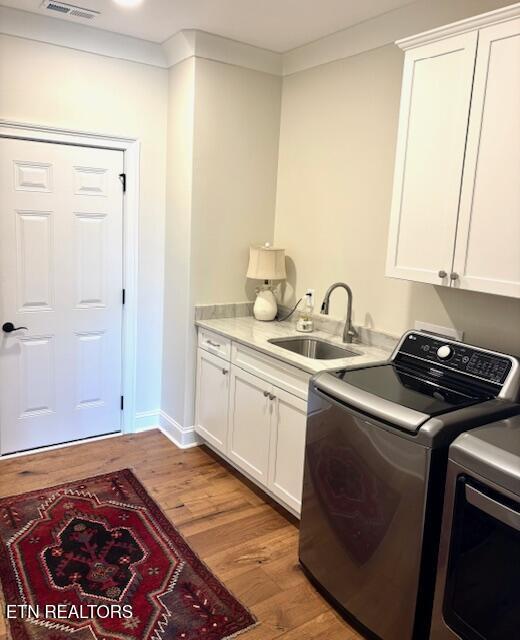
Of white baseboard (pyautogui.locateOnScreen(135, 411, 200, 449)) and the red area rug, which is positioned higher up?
white baseboard (pyautogui.locateOnScreen(135, 411, 200, 449))

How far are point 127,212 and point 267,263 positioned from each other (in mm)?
993

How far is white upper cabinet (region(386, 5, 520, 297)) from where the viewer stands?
191 cm

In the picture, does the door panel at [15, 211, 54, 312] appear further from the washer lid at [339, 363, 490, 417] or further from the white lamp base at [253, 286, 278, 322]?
the washer lid at [339, 363, 490, 417]

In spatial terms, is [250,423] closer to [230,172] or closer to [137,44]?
[230,172]

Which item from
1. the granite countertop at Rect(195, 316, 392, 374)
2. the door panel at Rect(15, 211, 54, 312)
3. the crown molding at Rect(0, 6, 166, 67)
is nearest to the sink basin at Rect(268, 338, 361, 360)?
the granite countertop at Rect(195, 316, 392, 374)

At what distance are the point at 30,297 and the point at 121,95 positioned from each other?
140 cm

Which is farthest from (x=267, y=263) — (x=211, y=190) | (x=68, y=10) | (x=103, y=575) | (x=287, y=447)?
(x=103, y=575)

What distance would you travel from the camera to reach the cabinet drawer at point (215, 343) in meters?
3.20

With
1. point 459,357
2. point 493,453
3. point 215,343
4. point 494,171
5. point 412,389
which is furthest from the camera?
point 215,343

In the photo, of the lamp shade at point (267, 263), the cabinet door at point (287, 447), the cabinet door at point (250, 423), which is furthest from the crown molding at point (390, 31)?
the cabinet door at point (250, 423)

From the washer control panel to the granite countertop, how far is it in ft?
0.78

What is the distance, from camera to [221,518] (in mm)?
2828

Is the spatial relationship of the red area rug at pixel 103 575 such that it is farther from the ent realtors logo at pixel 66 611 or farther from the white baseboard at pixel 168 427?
the white baseboard at pixel 168 427

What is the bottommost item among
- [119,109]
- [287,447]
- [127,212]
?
[287,447]
